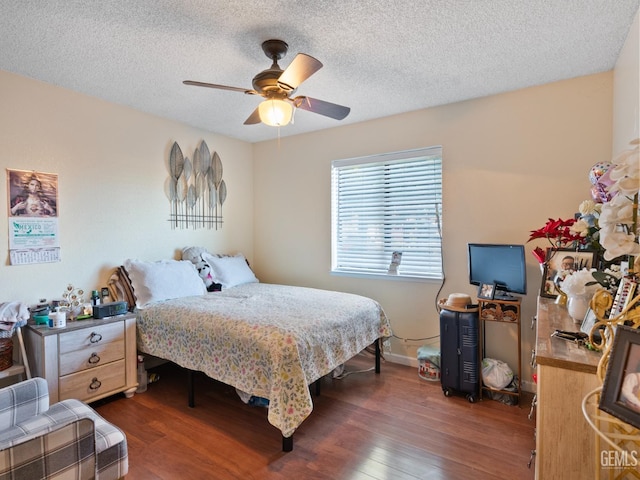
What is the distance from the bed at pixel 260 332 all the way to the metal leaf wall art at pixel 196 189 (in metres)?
0.58

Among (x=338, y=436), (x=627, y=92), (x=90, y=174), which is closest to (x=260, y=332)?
(x=338, y=436)

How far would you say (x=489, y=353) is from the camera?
2994 mm

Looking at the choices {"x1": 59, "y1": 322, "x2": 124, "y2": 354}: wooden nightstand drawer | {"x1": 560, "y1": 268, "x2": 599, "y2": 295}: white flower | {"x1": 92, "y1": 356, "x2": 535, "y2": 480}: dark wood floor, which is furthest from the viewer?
{"x1": 59, "y1": 322, "x2": 124, "y2": 354}: wooden nightstand drawer

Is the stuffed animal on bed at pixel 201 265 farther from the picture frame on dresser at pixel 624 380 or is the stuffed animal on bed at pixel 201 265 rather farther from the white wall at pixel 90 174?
the picture frame on dresser at pixel 624 380

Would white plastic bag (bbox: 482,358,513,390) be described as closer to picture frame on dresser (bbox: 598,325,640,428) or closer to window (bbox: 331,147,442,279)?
window (bbox: 331,147,442,279)

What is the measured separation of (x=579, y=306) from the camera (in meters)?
1.54

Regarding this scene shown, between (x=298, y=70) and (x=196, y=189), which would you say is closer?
(x=298, y=70)

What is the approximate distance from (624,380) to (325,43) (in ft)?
7.04

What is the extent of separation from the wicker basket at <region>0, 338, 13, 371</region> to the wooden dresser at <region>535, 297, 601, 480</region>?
307cm

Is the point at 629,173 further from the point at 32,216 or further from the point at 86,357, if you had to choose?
the point at 32,216

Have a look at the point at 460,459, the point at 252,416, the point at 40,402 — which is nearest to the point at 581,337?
the point at 460,459

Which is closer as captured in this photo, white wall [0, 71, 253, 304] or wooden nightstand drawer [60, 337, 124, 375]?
wooden nightstand drawer [60, 337, 124, 375]

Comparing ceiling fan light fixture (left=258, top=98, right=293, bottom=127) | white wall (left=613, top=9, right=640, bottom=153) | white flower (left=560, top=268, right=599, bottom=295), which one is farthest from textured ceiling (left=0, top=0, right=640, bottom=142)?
white flower (left=560, top=268, right=599, bottom=295)

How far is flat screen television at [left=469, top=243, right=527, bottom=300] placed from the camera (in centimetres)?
261
